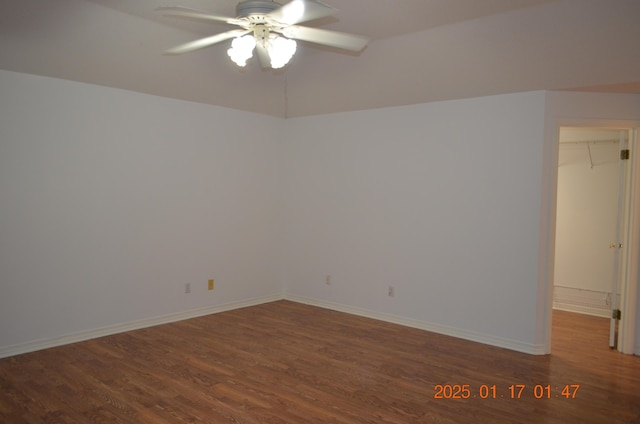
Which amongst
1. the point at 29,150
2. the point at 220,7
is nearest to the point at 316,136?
the point at 220,7

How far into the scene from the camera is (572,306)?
566 cm

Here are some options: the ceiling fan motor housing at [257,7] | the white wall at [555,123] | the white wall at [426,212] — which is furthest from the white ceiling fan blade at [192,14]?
the white wall at [555,123]

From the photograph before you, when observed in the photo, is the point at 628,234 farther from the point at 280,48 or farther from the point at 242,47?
the point at 242,47

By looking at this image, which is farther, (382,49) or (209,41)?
(382,49)

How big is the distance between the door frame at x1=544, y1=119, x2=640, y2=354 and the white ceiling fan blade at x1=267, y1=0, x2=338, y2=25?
9.31 ft

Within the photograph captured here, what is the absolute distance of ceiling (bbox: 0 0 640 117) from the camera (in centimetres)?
305

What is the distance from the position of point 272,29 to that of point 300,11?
34 cm

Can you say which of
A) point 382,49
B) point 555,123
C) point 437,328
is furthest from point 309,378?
point 555,123

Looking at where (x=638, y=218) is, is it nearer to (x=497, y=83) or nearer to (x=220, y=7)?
(x=497, y=83)

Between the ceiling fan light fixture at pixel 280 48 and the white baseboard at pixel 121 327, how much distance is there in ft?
10.8

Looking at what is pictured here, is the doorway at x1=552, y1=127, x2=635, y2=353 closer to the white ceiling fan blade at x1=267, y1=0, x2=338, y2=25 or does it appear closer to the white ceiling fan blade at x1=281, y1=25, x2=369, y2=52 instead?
the white ceiling fan blade at x1=281, y1=25, x2=369, y2=52

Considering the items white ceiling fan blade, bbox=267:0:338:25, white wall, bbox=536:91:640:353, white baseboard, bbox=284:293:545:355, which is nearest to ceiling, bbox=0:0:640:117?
white wall, bbox=536:91:640:353

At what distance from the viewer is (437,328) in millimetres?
4645
